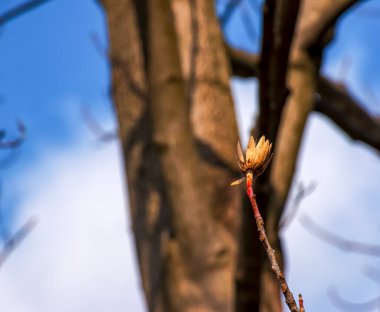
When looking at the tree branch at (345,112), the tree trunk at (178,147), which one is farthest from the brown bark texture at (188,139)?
the tree branch at (345,112)

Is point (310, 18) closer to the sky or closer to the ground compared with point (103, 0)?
closer to the ground

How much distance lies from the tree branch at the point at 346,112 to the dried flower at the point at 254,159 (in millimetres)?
2581

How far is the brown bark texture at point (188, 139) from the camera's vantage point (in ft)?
6.06

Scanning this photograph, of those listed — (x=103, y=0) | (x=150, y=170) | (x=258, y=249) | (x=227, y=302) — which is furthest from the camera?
(x=103, y=0)

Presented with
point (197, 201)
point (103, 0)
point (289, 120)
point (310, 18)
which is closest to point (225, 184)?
point (197, 201)

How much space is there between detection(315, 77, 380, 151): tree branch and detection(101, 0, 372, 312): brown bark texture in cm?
77

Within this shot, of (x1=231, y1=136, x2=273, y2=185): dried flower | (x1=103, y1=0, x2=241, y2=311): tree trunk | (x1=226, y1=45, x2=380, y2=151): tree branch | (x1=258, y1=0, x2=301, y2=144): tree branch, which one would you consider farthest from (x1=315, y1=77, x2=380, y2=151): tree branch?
(x1=231, y1=136, x2=273, y2=185): dried flower

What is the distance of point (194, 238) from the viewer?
1861mm

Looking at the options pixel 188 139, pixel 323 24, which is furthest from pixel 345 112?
pixel 188 139

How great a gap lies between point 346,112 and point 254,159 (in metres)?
2.68

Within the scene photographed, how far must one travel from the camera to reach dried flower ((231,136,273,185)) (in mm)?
483

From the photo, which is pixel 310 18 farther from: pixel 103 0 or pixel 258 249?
pixel 258 249

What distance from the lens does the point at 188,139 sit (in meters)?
1.99

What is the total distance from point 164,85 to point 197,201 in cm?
39
